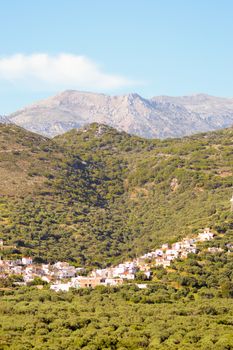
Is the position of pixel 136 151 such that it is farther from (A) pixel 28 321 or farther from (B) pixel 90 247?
(A) pixel 28 321

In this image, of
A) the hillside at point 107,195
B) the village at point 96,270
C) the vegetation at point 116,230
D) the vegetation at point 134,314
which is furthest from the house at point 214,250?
the hillside at point 107,195

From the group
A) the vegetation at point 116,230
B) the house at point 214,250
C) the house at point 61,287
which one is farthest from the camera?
the house at point 214,250

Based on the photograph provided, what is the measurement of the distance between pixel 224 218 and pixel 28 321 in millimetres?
54315

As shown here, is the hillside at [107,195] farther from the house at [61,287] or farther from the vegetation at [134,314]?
the vegetation at [134,314]

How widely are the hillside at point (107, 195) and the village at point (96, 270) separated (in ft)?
17.4

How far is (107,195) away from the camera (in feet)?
488

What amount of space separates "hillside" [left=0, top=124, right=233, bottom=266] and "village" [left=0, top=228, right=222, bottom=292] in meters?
5.30

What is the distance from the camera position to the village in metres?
82.4

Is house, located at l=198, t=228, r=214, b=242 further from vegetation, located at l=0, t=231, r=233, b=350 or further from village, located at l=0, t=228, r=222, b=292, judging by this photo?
vegetation, located at l=0, t=231, r=233, b=350

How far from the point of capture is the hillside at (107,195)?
110 m

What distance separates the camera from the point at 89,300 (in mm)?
72062

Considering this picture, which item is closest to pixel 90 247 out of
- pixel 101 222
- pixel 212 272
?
pixel 101 222

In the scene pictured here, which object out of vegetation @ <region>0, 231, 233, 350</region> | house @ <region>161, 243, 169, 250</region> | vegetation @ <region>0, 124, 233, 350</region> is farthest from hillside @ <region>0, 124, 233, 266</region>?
vegetation @ <region>0, 231, 233, 350</region>

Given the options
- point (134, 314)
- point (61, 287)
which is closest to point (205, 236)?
point (61, 287)
